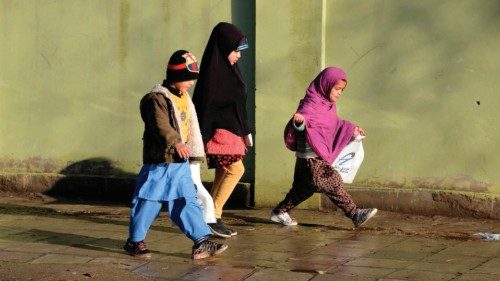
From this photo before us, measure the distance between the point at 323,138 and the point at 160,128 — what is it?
1791 millimetres

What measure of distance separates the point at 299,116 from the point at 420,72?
4.85ft

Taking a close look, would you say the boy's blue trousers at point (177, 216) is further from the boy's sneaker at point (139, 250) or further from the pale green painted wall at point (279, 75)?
the pale green painted wall at point (279, 75)

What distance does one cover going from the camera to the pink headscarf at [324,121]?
8.80 m

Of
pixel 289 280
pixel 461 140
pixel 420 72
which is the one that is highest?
pixel 420 72

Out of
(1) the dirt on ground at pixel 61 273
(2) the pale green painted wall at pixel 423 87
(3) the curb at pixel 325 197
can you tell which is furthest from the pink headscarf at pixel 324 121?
(1) the dirt on ground at pixel 61 273

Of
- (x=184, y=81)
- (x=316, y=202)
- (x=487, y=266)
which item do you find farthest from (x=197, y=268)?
(x=316, y=202)

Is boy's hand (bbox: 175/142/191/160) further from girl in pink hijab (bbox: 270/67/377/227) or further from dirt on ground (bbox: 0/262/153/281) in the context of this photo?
girl in pink hijab (bbox: 270/67/377/227)

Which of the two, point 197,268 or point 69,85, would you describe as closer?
point 197,268

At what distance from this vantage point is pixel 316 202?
32.9 feet

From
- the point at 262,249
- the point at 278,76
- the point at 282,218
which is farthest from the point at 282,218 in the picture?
the point at 278,76

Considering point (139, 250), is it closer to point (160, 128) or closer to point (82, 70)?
point (160, 128)

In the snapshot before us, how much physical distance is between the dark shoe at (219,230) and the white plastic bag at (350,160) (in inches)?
43.9

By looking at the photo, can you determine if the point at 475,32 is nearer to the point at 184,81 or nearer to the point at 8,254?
the point at 184,81

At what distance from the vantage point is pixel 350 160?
9.09 meters
